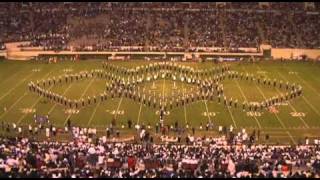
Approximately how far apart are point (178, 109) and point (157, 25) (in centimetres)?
2408

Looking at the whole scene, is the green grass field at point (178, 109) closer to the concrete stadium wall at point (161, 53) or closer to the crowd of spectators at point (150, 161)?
the crowd of spectators at point (150, 161)

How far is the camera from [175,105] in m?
31.5

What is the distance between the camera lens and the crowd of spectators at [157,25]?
164 feet

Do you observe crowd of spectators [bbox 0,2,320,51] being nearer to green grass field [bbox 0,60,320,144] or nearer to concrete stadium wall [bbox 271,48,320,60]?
concrete stadium wall [bbox 271,48,320,60]

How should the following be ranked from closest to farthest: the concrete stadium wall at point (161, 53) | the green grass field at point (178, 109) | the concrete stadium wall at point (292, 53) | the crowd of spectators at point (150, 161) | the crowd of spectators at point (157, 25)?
1. the crowd of spectators at point (150, 161)
2. the green grass field at point (178, 109)
3. the concrete stadium wall at point (161, 53)
4. the concrete stadium wall at point (292, 53)
5. the crowd of spectators at point (157, 25)

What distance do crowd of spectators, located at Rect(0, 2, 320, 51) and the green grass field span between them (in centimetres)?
980

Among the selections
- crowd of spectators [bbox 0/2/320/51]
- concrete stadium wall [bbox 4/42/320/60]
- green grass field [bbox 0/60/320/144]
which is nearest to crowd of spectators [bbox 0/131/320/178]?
green grass field [bbox 0/60/320/144]

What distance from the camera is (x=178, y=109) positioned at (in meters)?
30.8

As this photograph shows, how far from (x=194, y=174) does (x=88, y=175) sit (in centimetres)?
294

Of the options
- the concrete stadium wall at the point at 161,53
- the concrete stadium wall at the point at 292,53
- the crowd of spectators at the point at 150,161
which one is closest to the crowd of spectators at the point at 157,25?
the concrete stadium wall at the point at 161,53

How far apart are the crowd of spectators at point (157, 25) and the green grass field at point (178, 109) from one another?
32.2 ft

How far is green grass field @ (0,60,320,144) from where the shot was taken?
91.8 feet

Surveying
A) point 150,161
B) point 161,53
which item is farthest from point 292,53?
point 150,161

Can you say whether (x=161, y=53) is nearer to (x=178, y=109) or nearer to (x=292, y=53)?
(x=292, y=53)
